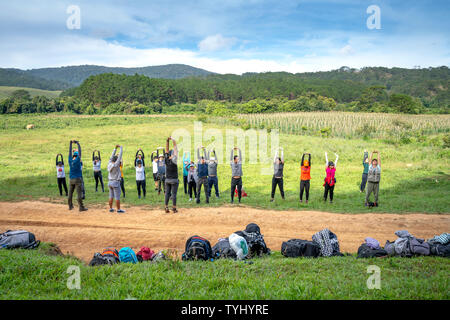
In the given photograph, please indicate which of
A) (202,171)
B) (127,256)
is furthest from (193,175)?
(127,256)

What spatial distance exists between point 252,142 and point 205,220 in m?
25.3

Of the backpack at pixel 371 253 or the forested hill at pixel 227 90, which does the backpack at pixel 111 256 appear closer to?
the backpack at pixel 371 253

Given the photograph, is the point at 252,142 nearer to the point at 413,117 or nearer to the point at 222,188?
the point at 222,188

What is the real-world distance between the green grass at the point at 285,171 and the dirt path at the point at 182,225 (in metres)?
1.57

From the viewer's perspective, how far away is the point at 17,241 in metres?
7.78

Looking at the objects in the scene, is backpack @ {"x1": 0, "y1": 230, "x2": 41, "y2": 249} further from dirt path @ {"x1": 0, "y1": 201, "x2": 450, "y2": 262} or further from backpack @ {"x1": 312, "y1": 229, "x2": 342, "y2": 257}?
backpack @ {"x1": 312, "y1": 229, "x2": 342, "y2": 257}

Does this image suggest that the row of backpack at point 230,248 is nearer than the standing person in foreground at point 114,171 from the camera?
Yes

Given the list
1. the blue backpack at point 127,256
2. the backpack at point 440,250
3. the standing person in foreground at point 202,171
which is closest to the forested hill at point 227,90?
the standing person in foreground at point 202,171

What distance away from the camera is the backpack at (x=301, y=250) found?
741 cm

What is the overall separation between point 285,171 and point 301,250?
15240mm

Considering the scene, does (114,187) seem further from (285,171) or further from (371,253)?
(285,171)

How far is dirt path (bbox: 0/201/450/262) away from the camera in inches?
368

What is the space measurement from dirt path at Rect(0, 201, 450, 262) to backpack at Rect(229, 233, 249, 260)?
6.36 feet
